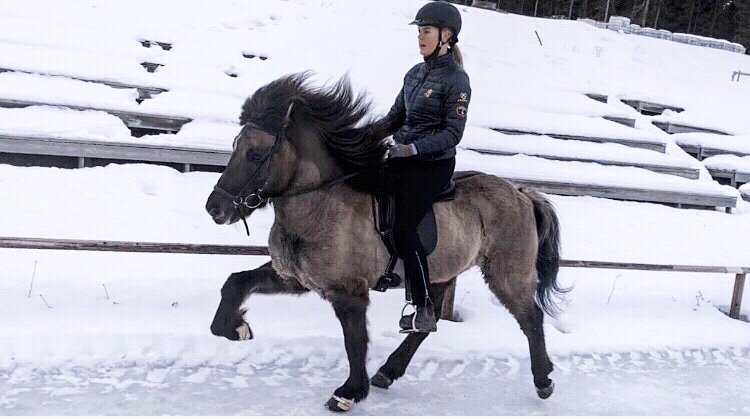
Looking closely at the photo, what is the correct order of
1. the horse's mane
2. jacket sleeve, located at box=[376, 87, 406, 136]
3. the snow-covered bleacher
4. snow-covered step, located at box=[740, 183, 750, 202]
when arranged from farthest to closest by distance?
snow-covered step, located at box=[740, 183, 750, 202], the snow-covered bleacher, jacket sleeve, located at box=[376, 87, 406, 136], the horse's mane

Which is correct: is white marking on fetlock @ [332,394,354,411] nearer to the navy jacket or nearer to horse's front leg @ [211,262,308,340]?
horse's front leg @ [211,262,308,340]

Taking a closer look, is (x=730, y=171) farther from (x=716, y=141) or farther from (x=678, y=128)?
(x=678, y=128)

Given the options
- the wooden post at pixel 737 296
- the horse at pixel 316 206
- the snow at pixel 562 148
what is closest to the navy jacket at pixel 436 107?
the horse at pixel 316 206

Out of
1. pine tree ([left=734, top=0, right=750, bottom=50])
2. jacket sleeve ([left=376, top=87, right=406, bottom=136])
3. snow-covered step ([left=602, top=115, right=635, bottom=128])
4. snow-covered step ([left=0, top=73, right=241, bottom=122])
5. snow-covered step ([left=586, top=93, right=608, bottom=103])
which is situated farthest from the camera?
pine tree ([left=734, top=0, right=750, bottom=50])

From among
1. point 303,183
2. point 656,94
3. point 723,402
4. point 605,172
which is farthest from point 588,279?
point 656,94

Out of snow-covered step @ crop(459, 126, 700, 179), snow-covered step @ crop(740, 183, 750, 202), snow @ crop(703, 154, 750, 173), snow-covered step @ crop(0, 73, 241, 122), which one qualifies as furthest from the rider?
snow @ crop(703, 154, 750, 173)

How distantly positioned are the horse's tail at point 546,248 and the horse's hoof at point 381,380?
141 cm

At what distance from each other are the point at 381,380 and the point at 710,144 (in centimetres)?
1071

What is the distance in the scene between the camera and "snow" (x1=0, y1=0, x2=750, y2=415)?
4777mm

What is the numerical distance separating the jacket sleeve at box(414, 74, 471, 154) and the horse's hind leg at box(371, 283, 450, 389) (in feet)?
4.43

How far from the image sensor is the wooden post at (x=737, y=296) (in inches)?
293

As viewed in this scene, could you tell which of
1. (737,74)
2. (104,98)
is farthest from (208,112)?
(737,74)

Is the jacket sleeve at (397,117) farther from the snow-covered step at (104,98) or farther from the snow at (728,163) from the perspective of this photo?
the snow at (728,163)

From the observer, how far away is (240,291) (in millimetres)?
4426
